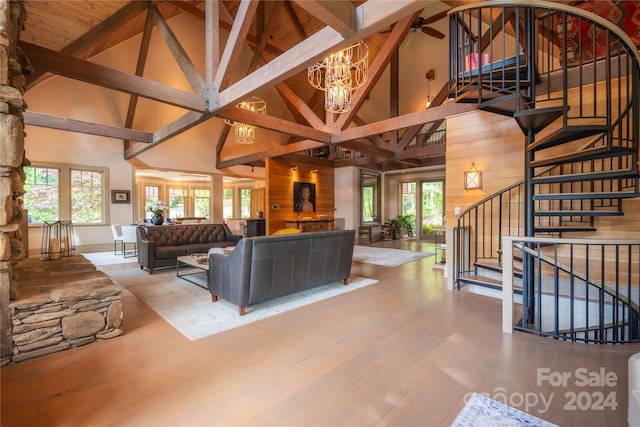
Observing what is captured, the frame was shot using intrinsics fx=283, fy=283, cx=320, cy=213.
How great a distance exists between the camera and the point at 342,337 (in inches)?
100

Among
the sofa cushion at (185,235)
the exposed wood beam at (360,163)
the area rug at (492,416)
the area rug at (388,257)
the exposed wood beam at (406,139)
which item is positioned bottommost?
the area rug at (492,416)

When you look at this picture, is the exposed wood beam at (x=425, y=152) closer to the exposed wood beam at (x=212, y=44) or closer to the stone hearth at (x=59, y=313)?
the exposed wood beam at (x=212, y=44)

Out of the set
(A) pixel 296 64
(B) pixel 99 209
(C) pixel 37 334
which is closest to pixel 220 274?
(C) pixel 37 334

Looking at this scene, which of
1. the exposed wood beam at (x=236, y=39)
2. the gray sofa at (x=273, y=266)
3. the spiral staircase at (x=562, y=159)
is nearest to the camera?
the spiral staircase at (x=562, y=159)

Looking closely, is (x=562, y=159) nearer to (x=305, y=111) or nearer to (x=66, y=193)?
(x=305, y=111)

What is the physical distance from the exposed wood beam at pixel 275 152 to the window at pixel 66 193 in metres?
3.41

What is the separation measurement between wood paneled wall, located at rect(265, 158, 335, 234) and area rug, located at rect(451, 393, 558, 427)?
785 centimetres

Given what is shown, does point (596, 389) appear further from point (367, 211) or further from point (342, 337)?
point (367, 211)

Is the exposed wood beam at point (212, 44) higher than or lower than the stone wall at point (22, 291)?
higher

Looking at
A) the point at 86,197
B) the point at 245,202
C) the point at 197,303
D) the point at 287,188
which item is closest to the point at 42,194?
the point at 86,197

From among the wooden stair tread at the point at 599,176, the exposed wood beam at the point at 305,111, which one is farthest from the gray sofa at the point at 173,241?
the wooden stair tread at the point at 599,176

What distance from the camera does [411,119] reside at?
548cm

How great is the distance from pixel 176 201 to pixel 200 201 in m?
1.04

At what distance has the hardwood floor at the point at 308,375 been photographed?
159cm
